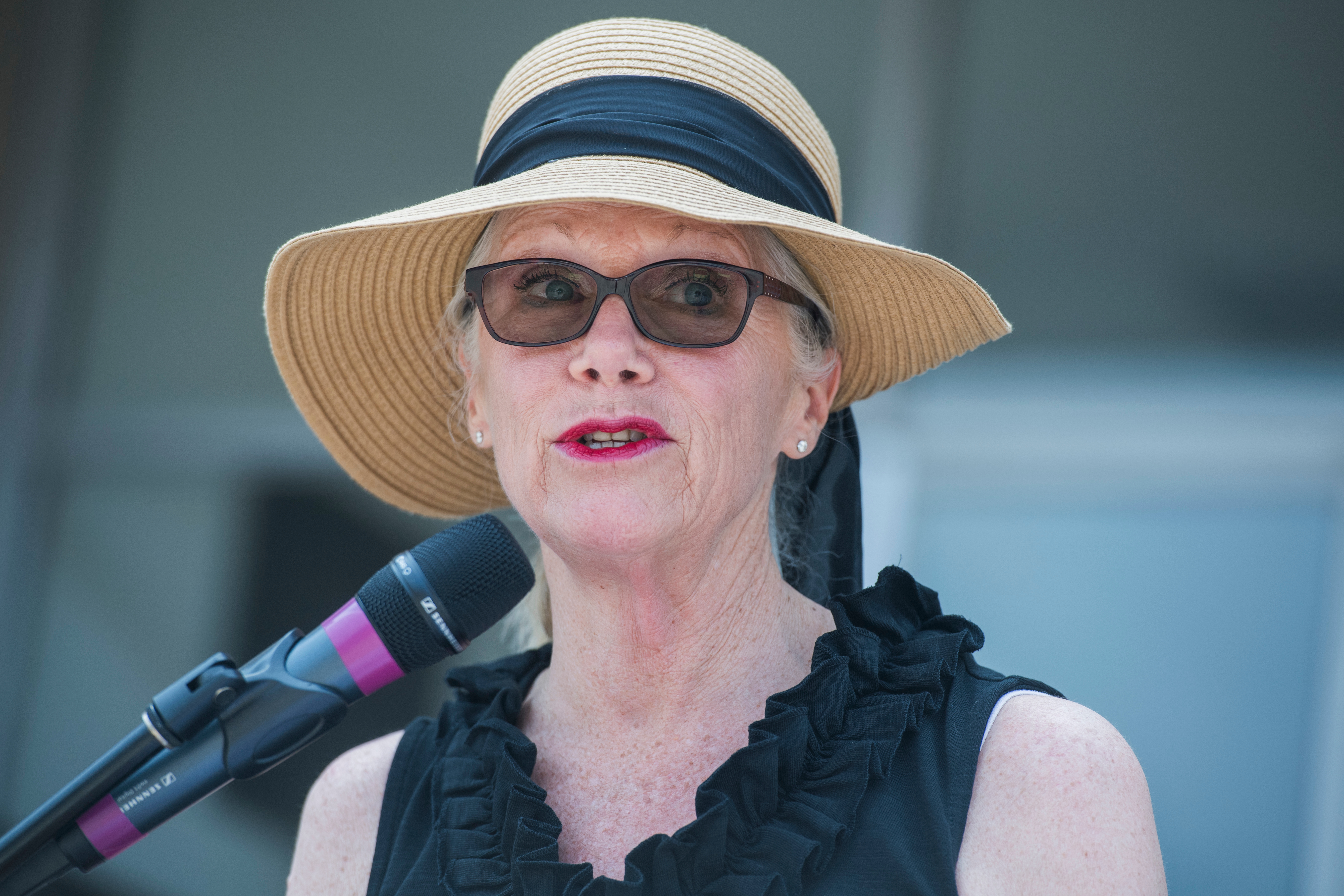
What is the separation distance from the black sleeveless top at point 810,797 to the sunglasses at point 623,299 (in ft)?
1.49

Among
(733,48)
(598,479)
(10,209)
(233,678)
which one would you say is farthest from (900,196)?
(10,209)

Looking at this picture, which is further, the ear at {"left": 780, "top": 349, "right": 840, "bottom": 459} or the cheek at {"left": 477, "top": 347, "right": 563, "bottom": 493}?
the ear at {"left": 780, "top": 349, "right": 840, "bottom": 459}

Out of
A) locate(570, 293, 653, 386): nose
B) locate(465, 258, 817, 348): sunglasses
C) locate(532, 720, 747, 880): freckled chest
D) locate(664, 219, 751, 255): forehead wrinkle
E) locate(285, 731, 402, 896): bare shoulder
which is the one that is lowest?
locate(285, 731, 402, 896): bare shoulder

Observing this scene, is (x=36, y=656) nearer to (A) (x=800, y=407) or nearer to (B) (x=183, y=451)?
(B) (x=183, y=451)

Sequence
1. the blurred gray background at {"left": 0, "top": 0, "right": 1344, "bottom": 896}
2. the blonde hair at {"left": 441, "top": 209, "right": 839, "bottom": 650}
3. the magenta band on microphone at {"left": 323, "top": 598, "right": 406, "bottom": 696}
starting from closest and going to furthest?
1. the magenta band on microphone at {"left": 323, "top": 598, "right": 406, "bottom": 696}
2. the blonde hair at {"left": 441, "top": 209, "right": 839, "bottom": 650}
3. the blurred gray background at {"left": 0, "top": 0, "right": 1344, "bottom": 896}

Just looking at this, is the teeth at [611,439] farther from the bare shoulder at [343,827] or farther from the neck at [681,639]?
the bare shoulder at [343,827]

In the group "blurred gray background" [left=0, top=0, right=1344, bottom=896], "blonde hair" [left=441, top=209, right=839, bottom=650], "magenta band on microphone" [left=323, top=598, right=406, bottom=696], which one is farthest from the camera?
"blurred gray background" [left=0, top=0, right=1344, bottom=896]

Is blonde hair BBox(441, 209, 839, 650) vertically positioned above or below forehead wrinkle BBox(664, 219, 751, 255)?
below

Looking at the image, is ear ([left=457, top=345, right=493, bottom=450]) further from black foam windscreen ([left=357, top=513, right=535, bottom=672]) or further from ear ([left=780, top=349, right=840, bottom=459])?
ear ([left=780, top=349, right=840, bottom=459])

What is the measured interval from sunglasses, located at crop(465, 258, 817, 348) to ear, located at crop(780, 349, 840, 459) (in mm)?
250

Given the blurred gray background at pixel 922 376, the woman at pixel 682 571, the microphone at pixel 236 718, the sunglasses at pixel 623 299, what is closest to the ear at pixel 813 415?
the woman at pixel 682 571

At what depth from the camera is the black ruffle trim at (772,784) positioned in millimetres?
1487

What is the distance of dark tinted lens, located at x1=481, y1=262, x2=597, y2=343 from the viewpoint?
5.41 feet

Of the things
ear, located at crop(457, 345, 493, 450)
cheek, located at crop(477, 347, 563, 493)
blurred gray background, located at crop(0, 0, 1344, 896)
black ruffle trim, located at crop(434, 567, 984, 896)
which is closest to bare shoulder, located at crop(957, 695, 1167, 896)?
black ruffle trim, located at crop(434, 567, 984, 896)
